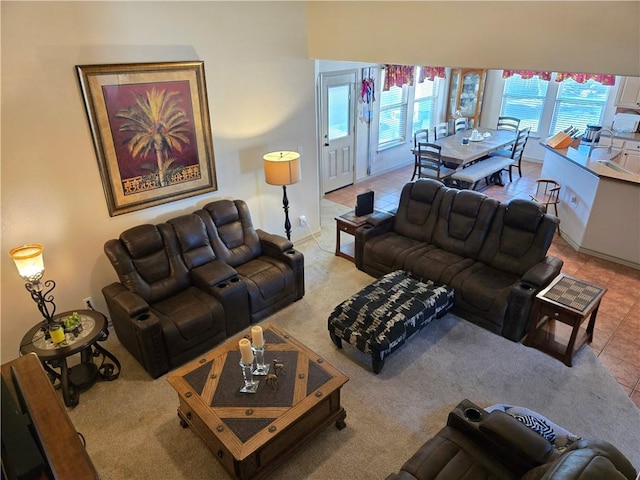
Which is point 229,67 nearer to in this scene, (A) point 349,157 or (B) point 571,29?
(B) point 571,29

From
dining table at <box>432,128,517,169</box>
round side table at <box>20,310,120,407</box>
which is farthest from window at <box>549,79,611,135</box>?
round side table at <box>20,310,120,407</box>

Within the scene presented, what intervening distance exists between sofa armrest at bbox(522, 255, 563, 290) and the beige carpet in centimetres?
61

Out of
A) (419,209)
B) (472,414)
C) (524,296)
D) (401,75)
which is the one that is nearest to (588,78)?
(401,75)

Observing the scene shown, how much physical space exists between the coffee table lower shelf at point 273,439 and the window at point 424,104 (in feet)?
23.4

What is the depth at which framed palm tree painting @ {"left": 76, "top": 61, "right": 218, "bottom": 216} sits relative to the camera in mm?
3545

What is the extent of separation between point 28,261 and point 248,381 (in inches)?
71.9

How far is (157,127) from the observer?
3.92m

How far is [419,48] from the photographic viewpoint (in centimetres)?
407

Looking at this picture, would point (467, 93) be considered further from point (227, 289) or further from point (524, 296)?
point (227, 289)

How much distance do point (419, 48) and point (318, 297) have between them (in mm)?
2751

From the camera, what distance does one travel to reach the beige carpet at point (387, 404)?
282cm

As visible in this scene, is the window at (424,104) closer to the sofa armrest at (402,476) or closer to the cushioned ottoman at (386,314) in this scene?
the cushioned ottoman at (386,314)

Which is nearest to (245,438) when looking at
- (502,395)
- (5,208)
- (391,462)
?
(391,462)

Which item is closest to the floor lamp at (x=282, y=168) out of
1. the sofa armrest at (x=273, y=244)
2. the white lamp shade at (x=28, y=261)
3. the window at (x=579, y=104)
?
the sofa armrest at (x=273, y=244)
